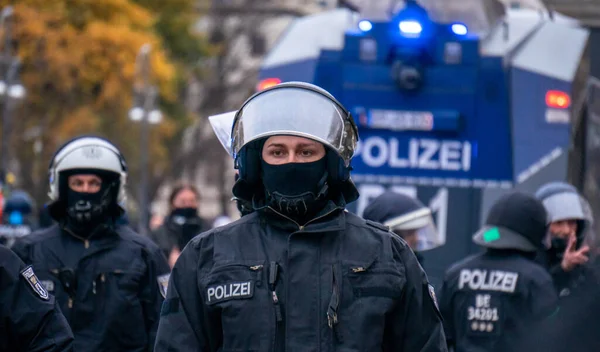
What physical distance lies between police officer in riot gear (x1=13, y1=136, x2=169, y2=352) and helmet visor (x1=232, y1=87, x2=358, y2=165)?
2.50m

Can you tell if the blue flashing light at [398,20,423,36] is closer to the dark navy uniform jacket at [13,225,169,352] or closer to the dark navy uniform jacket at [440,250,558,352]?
the dark navy uniform jacket at [440,250,558,352]

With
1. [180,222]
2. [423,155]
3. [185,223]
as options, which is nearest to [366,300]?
[423,155]

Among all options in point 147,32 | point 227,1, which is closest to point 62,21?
point 147,32

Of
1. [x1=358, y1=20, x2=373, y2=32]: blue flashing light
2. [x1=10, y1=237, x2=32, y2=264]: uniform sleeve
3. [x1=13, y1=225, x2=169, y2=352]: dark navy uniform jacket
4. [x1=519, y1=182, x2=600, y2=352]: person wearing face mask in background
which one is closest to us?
[x1=13, y1=225, x2=169, y2=352]: dark navy uniform jacket

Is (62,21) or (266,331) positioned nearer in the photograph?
(266,331)

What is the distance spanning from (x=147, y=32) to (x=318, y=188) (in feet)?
124

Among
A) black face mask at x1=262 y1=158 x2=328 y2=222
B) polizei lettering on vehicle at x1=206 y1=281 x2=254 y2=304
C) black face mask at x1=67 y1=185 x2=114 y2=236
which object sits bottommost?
black face mask at x1=67 y1=185 x2=114 y2=236

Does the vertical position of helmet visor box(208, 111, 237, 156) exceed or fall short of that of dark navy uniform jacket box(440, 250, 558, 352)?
it exceeds it

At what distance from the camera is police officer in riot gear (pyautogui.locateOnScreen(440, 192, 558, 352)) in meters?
6.34

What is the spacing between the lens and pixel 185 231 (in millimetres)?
10281

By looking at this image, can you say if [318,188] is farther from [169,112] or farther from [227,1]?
[227,1]

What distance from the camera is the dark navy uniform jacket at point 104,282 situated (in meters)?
6.52

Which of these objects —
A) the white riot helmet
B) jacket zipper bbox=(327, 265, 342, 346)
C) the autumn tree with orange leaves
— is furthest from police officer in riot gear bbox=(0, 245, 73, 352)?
the autumn tree with orange leaves

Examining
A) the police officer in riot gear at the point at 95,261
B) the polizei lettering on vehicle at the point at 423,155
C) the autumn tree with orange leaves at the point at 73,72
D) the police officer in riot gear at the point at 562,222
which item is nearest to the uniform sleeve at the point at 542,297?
the police officer in riot gear at the point at 562,222
